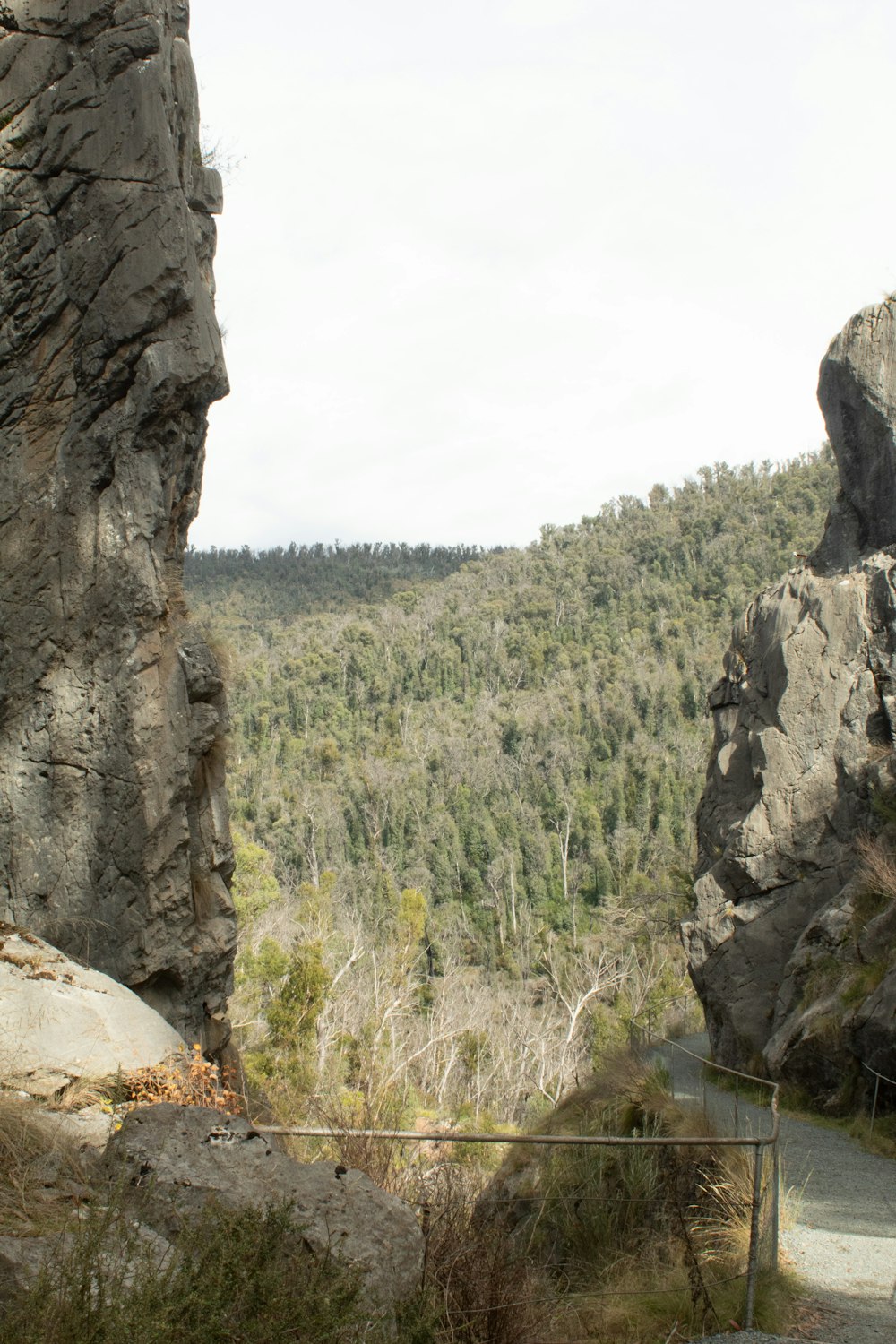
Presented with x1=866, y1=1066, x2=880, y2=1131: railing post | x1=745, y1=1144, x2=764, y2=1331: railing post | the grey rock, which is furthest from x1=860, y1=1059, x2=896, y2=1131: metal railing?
the grey rock

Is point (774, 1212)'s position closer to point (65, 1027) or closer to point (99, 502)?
point (65, 1027)

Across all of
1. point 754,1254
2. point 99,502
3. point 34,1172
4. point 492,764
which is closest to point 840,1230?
point 754,1254

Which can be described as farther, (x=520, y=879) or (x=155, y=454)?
(x=520, y=879)

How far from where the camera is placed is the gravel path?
18.6 feet

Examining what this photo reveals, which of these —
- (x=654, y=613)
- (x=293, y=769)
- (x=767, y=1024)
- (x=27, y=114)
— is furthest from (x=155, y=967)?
(x=654, y=613)

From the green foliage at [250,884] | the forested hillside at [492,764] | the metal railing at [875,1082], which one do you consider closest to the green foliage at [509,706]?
the forested hillside at [492,764]

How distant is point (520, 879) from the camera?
255 feet

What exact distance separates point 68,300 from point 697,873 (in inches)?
608

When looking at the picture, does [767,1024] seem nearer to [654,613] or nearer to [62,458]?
[62,458]

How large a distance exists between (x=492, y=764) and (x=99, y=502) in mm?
85859

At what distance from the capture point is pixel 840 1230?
24.6 feet

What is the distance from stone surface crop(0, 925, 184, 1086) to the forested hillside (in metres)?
17.3

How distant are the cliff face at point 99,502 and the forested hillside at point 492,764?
16109mm

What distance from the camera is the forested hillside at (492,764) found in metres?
37.6
